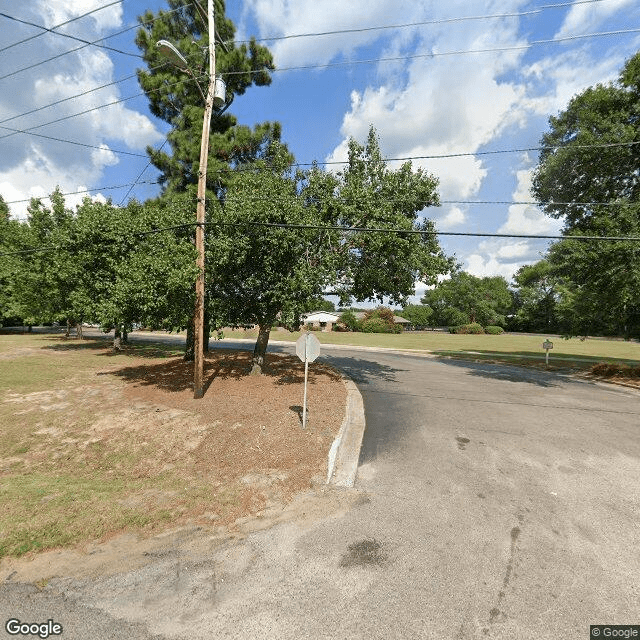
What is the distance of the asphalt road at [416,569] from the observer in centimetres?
304

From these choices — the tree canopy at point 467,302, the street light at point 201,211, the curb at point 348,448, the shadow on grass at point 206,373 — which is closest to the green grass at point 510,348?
the shadow on grass at point 206,373

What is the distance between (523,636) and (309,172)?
38.8ft

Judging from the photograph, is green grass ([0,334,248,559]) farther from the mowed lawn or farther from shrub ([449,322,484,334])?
shrub ([449,322,484,334])

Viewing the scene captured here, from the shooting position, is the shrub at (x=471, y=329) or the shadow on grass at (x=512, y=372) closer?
the shadow on grass at (x=512, y=372)

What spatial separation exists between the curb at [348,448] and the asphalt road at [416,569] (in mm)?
226

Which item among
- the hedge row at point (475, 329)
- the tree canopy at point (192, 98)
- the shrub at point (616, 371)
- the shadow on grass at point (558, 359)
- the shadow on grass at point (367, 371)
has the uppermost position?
the tree canopy at point (192, 98)

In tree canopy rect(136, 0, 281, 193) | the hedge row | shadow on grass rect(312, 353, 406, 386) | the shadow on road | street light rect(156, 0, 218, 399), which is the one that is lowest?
→ shadow on grass rect(312, 353, 406, 386)

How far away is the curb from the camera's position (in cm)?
577

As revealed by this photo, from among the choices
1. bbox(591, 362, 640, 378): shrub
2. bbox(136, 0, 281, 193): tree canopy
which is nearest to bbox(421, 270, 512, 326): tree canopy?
bbox(591, 362, 640, 378): shrub

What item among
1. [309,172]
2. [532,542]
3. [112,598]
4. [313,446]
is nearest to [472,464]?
[532,542]

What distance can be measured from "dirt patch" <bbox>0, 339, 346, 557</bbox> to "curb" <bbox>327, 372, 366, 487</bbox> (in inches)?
7.8

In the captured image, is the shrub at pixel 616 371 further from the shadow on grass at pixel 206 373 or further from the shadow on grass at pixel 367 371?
the shadow on grass at pixel 206 373

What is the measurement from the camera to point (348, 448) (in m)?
6.96

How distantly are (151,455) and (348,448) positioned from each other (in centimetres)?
411
